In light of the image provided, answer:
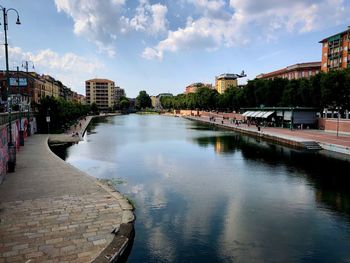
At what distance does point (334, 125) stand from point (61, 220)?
52629mm

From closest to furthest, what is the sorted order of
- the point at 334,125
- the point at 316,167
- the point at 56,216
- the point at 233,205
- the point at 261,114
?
the point at 56,216
the point at 233,205
the point at 316,167
the point at 334,125
the point at 261,114

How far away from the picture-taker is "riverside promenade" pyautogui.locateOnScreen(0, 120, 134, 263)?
1004 centimetres

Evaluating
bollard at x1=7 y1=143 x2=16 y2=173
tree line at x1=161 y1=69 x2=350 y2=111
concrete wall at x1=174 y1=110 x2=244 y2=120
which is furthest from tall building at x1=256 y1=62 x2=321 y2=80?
bollard at x1=7 y1=143 x2=16 y2=173

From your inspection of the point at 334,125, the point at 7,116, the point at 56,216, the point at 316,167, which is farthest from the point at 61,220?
the point at 334,125

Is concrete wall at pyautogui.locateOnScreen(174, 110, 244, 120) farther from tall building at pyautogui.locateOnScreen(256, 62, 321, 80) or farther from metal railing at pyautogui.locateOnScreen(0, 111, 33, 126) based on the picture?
metal railing at pyautogui.locateOnScreen(0, 111, 33, 126)

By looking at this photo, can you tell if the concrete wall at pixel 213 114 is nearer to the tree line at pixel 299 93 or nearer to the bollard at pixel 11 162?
the tree line at pixel 299 93

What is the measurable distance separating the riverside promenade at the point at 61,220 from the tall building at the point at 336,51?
82755 mm

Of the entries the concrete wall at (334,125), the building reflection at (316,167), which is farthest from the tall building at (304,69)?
the building reflection at (316,167)

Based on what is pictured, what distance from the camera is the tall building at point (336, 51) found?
267ft

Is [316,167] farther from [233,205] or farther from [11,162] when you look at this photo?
[11,162]

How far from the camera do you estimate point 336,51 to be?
85.5 metres

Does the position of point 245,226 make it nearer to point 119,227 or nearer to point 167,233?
point 167,233

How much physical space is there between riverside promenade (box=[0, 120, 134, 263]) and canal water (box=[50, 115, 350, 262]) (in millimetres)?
1336

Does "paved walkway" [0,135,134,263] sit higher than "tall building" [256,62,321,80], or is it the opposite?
"tall building" [256,62,321,80]
